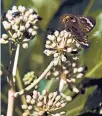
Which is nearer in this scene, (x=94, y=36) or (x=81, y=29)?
(x=81, y=29)

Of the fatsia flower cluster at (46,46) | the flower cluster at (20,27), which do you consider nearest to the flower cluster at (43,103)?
the fatsia flower cluster at (46,46)

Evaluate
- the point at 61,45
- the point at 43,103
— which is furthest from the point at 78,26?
the point at 43,103

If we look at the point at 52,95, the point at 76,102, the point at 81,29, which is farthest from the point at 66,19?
the point at 76,102

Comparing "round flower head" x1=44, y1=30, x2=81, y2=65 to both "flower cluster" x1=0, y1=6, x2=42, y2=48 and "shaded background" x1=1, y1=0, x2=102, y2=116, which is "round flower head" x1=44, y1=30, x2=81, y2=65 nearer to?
"flower cluster" x1=0, y1=6, x2=42, y2=48

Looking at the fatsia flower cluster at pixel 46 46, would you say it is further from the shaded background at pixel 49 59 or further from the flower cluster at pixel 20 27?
the shaded background at pixel 49 59

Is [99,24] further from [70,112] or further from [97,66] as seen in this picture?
[70,112]
